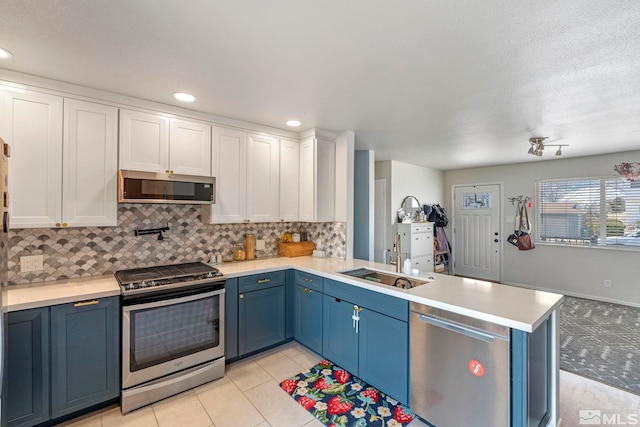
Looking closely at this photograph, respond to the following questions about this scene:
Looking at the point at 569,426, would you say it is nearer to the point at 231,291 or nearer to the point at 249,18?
the point at 231,291

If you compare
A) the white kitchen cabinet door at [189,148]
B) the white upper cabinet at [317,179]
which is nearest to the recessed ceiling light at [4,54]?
the white kitchen cabinet door at [189,148]

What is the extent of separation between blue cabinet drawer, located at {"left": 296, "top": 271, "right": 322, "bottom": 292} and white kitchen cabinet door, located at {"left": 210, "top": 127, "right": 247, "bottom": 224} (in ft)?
2.82

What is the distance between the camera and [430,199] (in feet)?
20.9

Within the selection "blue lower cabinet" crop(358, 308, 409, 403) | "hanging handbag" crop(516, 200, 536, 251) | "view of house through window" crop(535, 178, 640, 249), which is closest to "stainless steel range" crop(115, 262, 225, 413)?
"blue lower cabinet" crop(358, 308, 409, 403)

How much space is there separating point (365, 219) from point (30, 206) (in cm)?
343

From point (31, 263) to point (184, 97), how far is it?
1755mm

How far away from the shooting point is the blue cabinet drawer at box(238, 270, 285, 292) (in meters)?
2.77

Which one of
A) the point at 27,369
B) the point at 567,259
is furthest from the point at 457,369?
the point at 567,259

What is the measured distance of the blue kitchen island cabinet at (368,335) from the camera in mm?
2107

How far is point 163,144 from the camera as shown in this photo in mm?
2631

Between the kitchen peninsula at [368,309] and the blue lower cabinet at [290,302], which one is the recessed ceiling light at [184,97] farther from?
the blue lower cabinet at [290,302]

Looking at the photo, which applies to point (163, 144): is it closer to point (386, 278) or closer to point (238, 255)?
point (238, 255)

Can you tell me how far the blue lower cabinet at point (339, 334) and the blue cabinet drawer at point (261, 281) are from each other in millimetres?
560

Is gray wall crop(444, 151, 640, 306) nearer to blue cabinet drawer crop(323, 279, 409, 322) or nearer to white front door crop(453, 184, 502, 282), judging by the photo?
white front door crop(453, 184, 502, 282)
